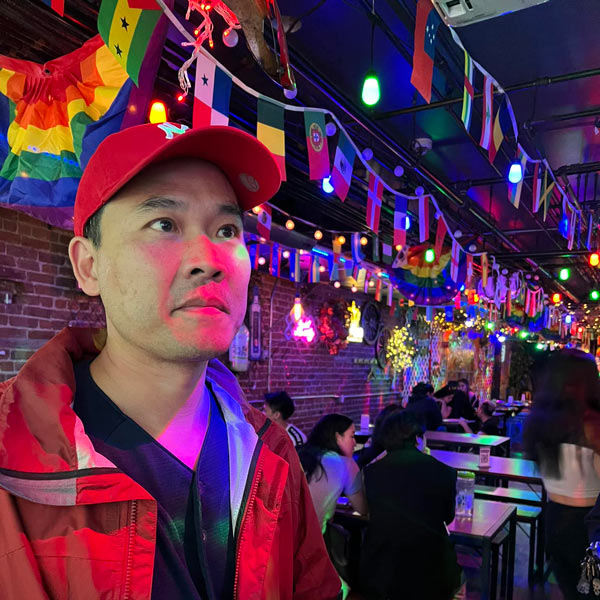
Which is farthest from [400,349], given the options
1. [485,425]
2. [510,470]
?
[510,470]

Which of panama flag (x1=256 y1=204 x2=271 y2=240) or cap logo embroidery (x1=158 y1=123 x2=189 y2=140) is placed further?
panama flag (x1=256 y1=204 x2=271 y2=240)

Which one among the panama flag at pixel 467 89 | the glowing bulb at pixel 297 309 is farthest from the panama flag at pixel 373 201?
the glowing bulb at pixel 297 309

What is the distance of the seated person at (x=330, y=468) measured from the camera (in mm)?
3271

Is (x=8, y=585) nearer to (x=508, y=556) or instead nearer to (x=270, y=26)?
(x=270, y=26)

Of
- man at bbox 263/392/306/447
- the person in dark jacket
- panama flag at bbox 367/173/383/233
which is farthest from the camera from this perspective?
man at bbox 263/392/306/447

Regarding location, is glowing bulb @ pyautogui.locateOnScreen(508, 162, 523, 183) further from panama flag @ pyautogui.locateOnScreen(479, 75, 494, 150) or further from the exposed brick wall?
the exposed brick wall

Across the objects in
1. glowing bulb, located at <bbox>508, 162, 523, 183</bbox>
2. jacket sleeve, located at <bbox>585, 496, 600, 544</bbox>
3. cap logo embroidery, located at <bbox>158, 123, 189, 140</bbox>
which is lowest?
jacket sleeve, located at <bbox>585, 496, 600, 544</bbox>

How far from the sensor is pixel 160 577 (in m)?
0.84

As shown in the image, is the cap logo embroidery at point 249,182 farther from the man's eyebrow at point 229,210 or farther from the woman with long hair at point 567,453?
the woman with long hair at point 567,453

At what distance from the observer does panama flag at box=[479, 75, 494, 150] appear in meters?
3.12

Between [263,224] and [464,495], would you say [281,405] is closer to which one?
[263,224]

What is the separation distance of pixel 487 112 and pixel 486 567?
2.85 metres

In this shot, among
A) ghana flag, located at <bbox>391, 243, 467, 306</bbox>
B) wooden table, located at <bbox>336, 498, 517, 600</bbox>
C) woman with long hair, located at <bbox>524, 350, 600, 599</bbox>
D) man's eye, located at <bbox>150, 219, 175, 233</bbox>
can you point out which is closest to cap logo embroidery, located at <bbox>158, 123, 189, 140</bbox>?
man's eye, located at <bbox>150, 219, 175, 233</bbox>

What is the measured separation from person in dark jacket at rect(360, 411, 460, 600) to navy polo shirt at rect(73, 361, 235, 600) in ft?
7.19
